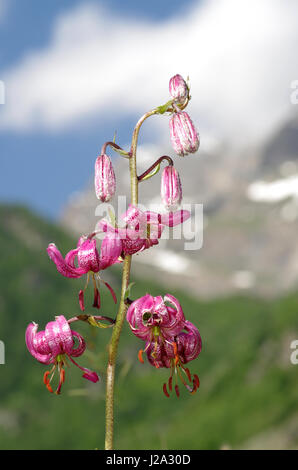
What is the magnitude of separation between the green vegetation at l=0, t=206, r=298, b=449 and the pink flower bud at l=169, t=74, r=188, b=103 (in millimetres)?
1279

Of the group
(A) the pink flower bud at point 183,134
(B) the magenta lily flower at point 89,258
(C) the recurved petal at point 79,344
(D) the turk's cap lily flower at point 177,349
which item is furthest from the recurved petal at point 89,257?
(A) the pink flower bud at point 183,134

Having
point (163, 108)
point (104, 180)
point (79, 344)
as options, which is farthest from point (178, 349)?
point (163, 108)

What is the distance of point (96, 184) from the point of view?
9.39 feet

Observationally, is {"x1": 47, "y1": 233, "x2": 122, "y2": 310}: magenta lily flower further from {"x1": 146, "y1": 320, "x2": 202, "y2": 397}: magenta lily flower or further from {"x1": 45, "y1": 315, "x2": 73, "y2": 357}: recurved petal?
{"x1": 146, "y1": 320, "x2": 202, "y2": 397}: magenta lily flower

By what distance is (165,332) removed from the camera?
113 inches

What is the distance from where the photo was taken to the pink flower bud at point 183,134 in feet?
9.34

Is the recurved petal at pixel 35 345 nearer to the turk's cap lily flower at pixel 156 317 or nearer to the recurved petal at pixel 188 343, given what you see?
the turk's cap lily flower at pixel 156 317

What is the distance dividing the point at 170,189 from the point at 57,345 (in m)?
0.91

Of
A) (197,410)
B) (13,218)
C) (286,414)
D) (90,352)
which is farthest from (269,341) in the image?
(13,218)

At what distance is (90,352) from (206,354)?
97.2 metres

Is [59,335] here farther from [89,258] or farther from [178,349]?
[178,349]

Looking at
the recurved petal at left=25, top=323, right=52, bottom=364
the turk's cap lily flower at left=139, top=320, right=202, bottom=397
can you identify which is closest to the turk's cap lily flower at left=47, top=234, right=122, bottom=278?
the recurved petal at left=25, top=323, right=52, bottom=364

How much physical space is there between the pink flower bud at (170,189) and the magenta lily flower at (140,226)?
11 centimetres
